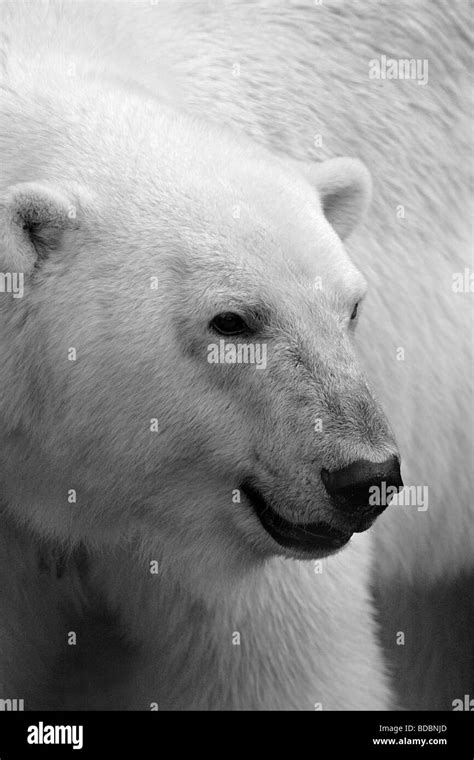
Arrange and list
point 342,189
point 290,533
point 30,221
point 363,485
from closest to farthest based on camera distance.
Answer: point 363,485
point 30,221
point 290,533
point 342,189

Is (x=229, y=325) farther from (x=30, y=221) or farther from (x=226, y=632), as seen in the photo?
(x=226, y=632)

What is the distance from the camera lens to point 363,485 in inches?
84.6

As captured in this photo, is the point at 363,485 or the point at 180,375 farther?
the point at 180,375

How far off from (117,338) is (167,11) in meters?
1.13

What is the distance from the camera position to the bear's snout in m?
2.14

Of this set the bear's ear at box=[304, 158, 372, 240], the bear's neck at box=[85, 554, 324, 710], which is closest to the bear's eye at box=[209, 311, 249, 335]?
the bear's ear at box=[304, 158, 372, 240]

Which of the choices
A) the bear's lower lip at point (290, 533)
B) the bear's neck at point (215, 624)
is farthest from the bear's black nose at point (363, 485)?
the bear's neck at point (215, 624)

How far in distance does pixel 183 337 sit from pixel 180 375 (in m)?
0.07

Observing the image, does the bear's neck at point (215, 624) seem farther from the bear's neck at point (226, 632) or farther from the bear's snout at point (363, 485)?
the bear's snout at point (363, 485)

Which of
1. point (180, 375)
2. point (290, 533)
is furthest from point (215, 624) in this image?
point (180, 375)

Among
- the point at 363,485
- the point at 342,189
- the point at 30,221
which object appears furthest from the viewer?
the point at 342,189

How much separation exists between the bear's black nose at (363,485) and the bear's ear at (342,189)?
0.69 meters

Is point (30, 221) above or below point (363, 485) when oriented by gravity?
above
